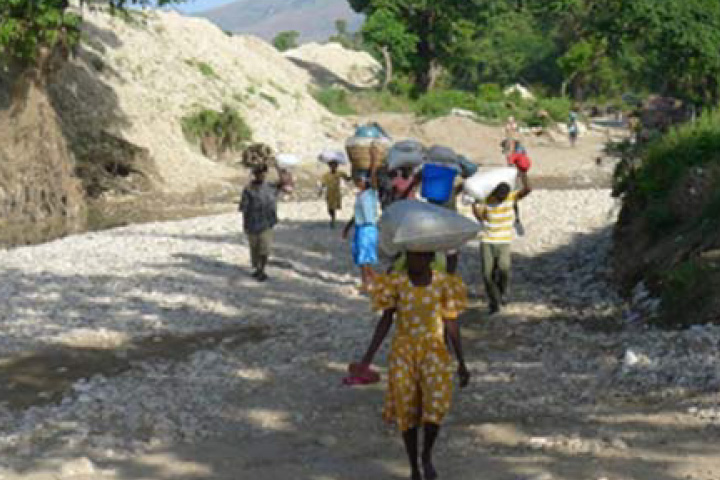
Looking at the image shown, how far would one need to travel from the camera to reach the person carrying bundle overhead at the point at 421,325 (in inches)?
213

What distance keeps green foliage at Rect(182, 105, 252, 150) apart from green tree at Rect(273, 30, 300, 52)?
76.1 m

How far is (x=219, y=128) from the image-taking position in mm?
34312

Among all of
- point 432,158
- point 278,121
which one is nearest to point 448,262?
point 432,158

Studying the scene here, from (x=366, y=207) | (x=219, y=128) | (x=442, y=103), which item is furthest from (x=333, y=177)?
(x=442, y=103)

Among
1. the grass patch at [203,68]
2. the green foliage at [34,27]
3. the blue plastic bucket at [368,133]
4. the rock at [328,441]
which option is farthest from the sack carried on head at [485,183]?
the grass patch at [203,68]

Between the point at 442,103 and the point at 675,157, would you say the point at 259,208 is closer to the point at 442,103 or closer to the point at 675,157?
the point at 675,157

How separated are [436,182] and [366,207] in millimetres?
2200

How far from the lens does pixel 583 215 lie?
19.2 meters

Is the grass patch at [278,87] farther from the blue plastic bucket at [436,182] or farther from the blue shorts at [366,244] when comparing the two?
the blue plastic bucket at [436,182]

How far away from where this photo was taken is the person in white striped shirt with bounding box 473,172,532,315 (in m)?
9.82

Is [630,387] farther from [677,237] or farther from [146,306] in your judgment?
[146,306]

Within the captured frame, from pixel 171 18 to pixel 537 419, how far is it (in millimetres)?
38040

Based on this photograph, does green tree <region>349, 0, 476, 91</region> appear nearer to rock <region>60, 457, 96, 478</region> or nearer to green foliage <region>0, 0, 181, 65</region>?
green foliage <region>0, 0, 181, 65</region>

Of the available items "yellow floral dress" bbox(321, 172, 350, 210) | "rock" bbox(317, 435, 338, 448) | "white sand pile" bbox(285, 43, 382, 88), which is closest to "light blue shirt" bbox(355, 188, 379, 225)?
"rock" bbox(317, 435, 338, 448)
